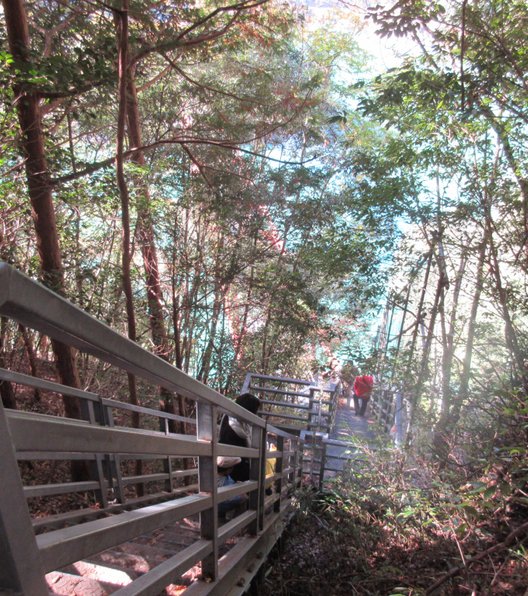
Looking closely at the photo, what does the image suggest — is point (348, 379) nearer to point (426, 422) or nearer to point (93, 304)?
point (426, 422)

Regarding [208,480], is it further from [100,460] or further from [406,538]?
[406,538]

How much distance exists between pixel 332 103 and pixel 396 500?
969cm

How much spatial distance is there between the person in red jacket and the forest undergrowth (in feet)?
15.7

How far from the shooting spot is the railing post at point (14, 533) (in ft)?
2.65

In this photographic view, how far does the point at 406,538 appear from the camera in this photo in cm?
381

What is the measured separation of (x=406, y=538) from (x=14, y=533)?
375 cm

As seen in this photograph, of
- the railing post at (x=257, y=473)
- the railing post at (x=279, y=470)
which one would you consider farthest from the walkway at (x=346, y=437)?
the railing post at (x=257, y=473)

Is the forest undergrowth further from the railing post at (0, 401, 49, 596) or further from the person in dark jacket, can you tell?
the railing post at (0, 401, 49, 596)

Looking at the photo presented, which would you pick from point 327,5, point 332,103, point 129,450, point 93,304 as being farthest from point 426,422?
point 327,5

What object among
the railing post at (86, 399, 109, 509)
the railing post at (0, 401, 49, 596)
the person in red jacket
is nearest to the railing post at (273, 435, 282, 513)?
the railing post at (86, 399, 109, 509)

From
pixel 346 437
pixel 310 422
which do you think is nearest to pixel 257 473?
pixel 310 422

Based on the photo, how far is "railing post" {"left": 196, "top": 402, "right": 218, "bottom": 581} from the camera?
1.92 meters

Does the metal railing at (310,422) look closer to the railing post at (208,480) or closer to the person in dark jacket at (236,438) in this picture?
Answer: the person in dark jacket at (236,438)

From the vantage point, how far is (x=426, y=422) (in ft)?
21.1
